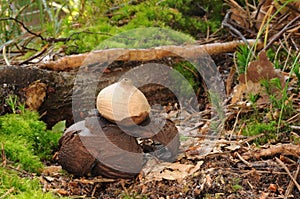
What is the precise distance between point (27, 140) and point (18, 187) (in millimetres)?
385

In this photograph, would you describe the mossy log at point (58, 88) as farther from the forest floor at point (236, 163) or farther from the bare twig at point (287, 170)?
the bare twig at point (287, 170)

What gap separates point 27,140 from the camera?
4.97 feet

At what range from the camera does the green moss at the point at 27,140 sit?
135 centimetres

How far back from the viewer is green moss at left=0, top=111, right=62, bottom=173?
135 centimetres

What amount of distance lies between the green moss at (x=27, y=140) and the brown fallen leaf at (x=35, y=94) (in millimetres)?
56

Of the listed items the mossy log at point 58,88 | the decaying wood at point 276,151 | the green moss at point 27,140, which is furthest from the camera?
the mossy log at point 58,88

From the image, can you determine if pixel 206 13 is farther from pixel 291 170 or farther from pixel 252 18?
pixel 291 170

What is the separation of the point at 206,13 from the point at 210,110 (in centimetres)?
123

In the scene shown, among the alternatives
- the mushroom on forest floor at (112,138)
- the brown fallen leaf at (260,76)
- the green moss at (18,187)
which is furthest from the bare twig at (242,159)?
the green moss at (18,187)

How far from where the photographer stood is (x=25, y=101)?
1734mm

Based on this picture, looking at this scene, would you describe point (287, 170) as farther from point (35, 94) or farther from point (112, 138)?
point (35, 94)

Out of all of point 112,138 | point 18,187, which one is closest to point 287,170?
point 112,138

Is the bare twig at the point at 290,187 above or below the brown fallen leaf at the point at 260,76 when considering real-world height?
below

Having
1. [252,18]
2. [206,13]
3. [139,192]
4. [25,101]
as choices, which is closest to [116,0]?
[206,13]
